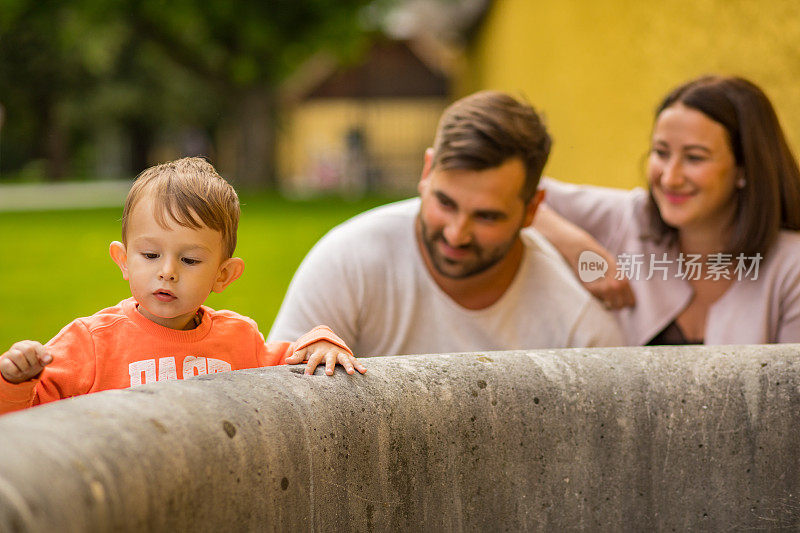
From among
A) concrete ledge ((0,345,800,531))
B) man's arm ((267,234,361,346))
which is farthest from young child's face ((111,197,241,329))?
man's arm ((267,234,361,346))

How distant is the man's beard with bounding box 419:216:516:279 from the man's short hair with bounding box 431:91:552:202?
162 mm

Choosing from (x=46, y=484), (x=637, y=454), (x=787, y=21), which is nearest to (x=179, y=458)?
(x=46, y=484)

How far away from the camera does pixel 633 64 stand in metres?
4.73

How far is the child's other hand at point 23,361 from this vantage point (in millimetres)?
1394

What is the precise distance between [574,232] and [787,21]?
130cm

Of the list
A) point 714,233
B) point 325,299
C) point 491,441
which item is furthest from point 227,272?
point 714,233

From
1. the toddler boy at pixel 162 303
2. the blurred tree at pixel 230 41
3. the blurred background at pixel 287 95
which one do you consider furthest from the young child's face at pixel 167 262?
the blurred tree at pixel 230 41

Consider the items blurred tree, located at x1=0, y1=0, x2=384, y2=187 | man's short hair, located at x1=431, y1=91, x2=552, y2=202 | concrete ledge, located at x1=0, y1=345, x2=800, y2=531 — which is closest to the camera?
concrete ledge, located at x1=0, y1=345, x2=800, y2=531

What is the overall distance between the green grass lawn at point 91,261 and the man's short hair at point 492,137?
0.70 m

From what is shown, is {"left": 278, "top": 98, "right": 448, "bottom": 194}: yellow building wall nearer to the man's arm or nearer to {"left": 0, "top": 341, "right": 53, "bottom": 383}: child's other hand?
the man's arm

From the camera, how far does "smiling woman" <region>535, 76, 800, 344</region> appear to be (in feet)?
8.00

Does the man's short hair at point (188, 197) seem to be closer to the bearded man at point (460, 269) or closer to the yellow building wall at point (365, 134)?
the bearded man at point (460, 269)

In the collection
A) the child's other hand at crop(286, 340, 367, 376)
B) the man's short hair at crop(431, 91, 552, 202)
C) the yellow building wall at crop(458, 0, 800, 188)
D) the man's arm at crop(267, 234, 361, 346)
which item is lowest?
the child's other hand at crop(286, 340, 367, 376)

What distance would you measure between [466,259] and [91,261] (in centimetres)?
695
